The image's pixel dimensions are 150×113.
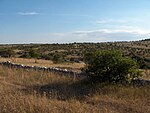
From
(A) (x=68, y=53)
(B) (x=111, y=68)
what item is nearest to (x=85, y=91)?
(B) (x=111, y=68)

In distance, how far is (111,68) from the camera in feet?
45.5

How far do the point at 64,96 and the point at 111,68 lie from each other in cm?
290

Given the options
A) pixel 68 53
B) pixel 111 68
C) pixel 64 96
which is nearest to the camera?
pixel 64 96

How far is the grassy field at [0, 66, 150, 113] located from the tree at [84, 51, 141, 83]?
24.6 inches

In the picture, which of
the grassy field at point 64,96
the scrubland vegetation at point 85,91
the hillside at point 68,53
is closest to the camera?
the grassy field at point 64,96

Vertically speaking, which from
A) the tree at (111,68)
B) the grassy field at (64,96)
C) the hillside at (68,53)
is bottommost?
the hillside at (68,53)

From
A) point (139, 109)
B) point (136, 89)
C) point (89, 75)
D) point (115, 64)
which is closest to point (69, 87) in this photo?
point (89, 75)

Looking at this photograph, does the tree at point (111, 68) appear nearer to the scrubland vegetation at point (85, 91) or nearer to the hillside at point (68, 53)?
the scrubland vegetation at point (85, 91)

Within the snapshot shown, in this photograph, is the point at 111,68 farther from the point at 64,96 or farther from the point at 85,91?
the point at 64,96

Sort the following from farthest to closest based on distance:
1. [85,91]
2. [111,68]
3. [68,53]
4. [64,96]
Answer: [68,53] → [111,68] → [85,91] → [64,96]

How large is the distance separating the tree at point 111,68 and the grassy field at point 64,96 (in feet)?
2.05

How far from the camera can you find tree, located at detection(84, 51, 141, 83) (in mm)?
13633

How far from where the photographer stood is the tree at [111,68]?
1363 cm

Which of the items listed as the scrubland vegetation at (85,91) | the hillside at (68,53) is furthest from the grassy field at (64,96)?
the hillside at (68,53)
